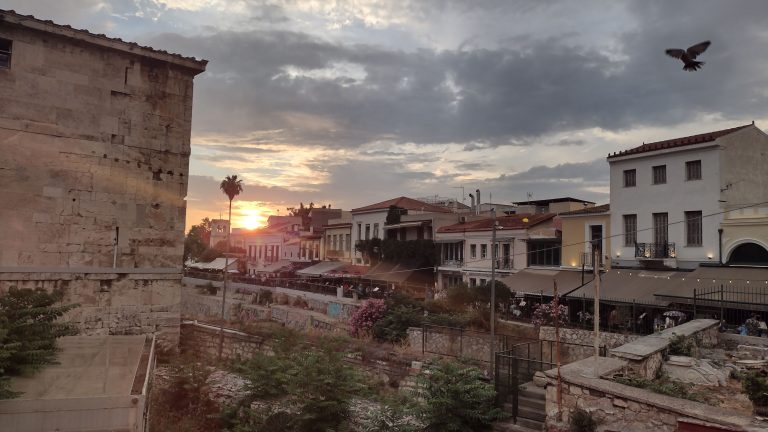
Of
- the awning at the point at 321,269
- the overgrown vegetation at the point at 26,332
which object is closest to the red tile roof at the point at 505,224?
the awning at the point at 321,269

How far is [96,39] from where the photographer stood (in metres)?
15.1

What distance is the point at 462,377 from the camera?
1112cm

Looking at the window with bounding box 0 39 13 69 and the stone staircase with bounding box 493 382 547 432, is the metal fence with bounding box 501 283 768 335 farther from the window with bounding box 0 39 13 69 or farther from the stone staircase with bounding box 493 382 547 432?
the window with bounding box 0 39 13 69

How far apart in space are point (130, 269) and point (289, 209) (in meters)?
79.3

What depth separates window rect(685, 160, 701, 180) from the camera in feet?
84.0

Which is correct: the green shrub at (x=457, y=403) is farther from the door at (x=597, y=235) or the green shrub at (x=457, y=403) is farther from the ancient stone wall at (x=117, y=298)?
the door at (x=597, y=235)

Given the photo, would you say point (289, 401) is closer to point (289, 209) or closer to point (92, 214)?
point (92, 214)

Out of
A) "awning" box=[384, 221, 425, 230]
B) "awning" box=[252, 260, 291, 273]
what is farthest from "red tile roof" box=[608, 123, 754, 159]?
"awning" box=[252, 260, 291, 273]

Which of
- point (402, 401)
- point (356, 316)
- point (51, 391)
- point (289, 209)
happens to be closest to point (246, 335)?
point (356, 316)

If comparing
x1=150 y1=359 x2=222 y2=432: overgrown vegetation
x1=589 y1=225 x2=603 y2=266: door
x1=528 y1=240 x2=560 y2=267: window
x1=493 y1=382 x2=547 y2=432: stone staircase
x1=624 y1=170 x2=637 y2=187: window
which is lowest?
x1=150 y1=359 x2=222 y2=432: overgrown vegetation

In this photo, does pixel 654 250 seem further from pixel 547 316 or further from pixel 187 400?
pixel 187 400

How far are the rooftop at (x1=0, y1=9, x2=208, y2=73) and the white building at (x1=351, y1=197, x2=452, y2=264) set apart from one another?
3159 centimetres

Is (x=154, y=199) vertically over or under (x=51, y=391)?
over

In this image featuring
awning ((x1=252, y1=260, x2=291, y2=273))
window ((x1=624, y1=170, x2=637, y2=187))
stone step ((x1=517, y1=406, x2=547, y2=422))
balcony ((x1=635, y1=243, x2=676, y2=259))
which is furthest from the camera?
awning ((x1=252, y1=260, x2=291, y2=273))
